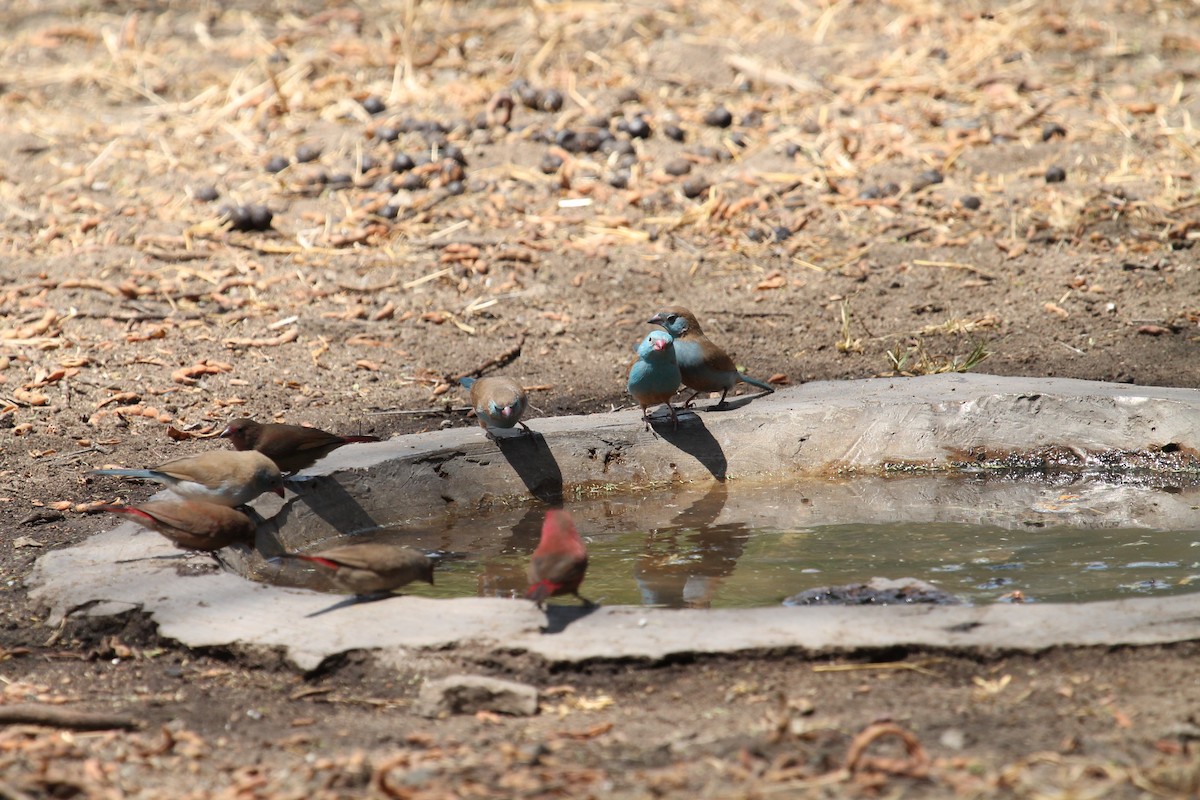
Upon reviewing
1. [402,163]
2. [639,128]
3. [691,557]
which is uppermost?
[639,128]

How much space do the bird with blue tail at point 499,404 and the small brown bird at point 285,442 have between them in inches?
23.9

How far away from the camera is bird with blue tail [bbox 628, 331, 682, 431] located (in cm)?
588

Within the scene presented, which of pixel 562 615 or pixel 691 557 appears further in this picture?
pixel 691 557

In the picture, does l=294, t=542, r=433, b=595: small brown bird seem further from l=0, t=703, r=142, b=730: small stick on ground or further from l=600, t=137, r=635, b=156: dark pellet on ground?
l=600, t=137, r=635, b=156: dark pellet on ground

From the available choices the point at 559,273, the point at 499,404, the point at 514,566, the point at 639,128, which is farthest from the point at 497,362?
the point at 639,128

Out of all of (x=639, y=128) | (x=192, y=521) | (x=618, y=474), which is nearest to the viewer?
(x=192, y=521)

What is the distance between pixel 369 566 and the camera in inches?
164

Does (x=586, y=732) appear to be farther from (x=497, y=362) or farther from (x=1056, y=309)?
(x=1056, y=309)

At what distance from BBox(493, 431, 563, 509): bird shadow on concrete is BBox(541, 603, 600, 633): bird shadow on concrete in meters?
1.76

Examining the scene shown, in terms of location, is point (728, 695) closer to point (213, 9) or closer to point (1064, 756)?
point (1064, 756)

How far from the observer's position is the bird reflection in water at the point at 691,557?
4766mm

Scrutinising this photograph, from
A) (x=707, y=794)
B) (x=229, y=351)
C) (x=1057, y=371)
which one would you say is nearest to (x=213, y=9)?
(x=229, y=351)

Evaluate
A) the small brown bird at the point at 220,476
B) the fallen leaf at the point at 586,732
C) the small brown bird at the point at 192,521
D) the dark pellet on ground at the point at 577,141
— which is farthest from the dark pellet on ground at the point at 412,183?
the fallen leaf at the point at 586,732

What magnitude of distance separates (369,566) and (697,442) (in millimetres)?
2286
